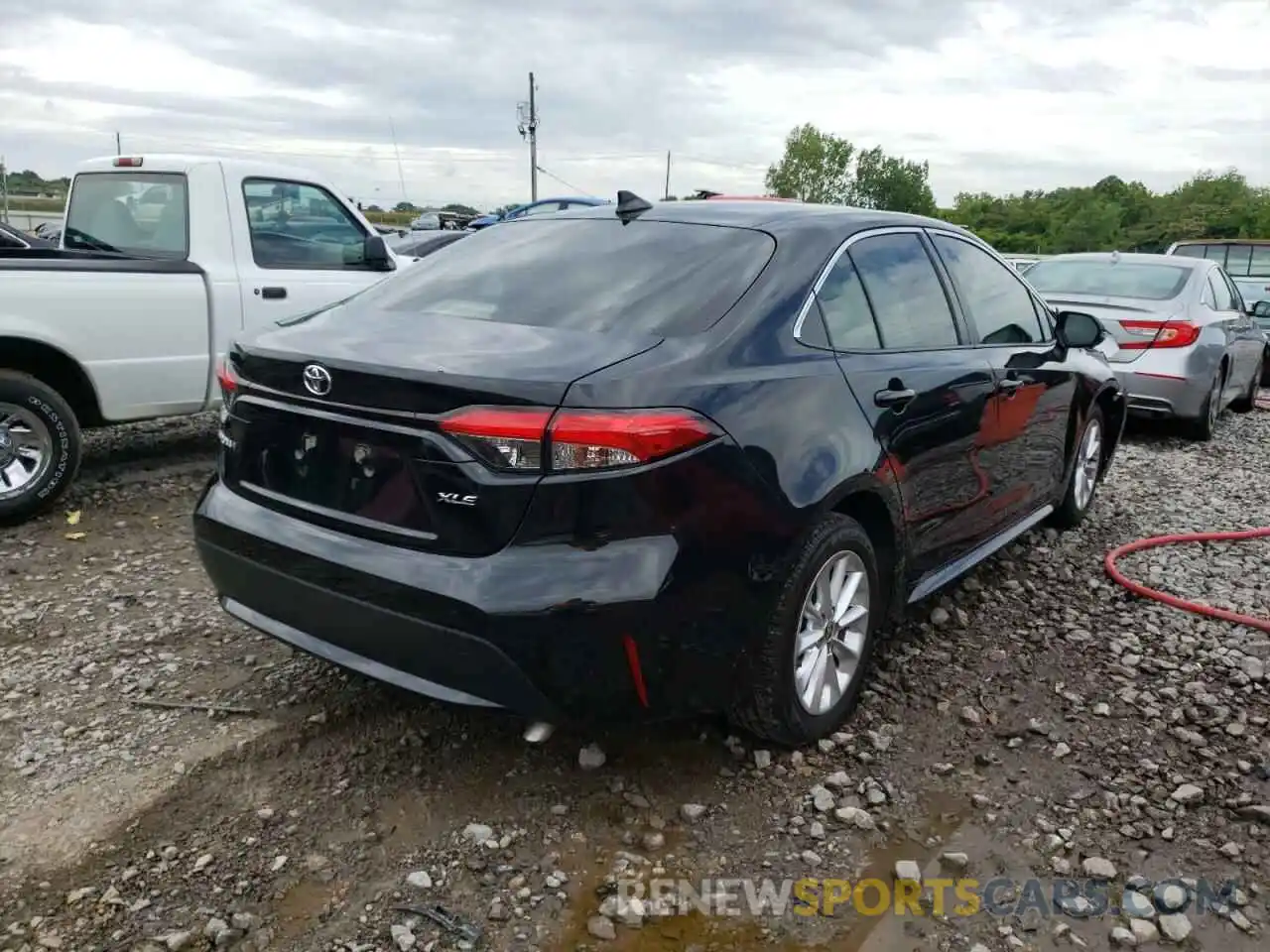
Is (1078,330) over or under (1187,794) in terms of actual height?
over

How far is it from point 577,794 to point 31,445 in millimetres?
3681

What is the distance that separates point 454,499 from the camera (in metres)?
2.47

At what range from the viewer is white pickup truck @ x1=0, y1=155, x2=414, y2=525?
4973 mm

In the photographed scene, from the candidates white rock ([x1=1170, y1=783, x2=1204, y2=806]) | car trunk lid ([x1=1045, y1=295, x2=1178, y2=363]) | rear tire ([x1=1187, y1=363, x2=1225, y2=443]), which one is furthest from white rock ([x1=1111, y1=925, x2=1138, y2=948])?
rear tire ([x1=1187, y1=363, x2=1225, y2=443])

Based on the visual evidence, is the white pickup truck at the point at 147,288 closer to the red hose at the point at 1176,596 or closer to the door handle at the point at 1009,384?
the door handle at the point at 1009,384

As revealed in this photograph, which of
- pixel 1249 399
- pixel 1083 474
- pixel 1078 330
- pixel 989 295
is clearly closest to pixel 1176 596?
pixel 1083 474

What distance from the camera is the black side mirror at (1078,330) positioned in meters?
4.77

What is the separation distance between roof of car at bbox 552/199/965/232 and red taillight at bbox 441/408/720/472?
1.15 meters

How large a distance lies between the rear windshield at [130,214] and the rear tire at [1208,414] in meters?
7.30

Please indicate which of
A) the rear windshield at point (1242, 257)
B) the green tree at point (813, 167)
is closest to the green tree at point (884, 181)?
the green tree at point (813, 167)

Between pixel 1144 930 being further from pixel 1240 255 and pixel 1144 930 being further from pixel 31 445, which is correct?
pixel 1240 255

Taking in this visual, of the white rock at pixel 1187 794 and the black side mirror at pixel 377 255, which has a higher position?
the black side mirror at pixel 377 255

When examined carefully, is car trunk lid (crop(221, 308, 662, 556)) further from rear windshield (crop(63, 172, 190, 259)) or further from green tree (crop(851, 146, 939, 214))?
green tree (crop(851, 146, 939, 214))

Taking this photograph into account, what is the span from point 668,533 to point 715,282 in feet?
2.84
